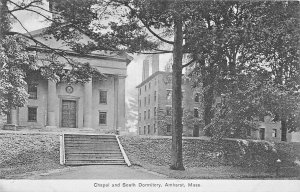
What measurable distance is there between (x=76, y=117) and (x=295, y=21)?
4.86m

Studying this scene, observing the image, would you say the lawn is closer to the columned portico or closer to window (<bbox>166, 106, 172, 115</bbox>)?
the columned portico

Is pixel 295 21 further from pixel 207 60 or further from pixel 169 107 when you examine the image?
pixel 169 107

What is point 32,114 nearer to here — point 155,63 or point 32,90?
point 32,90

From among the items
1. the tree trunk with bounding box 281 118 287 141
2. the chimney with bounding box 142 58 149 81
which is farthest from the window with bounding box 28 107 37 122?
the tree trunk with bounding box 281 118 287 141

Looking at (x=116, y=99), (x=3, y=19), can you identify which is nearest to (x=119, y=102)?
(x=116, y=99)

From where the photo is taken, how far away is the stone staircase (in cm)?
727

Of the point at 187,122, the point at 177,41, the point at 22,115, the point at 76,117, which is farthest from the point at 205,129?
the point at 22,115

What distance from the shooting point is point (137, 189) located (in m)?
6.73

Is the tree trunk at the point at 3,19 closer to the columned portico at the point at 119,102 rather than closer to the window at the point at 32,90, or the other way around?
the window at the point at 32,90

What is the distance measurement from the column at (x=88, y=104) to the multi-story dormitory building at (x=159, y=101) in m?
1.08

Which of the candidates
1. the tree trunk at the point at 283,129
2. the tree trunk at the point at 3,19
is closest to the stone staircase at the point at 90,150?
the tree trunk at the point at 3,19

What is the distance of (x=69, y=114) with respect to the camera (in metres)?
8.29

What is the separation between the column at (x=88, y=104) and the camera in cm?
801

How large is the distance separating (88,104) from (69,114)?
2.47ft
